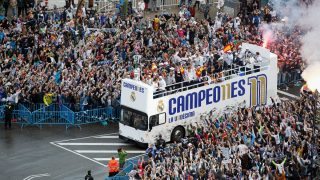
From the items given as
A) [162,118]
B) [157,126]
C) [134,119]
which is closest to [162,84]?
[162,118]

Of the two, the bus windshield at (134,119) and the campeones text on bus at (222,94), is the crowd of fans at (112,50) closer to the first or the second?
the campeones text on bus at (222,94)

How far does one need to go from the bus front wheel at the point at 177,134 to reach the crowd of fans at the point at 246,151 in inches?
65.6

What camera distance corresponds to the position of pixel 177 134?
47.5 metres

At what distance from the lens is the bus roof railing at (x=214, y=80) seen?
4703 centimetres

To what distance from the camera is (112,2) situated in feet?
212

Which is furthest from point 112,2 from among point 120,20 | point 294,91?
point 294,91

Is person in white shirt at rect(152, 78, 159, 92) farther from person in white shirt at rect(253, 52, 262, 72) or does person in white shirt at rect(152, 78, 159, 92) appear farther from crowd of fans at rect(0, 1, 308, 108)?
person in white shirt at rect(253, 52, 262, 72)

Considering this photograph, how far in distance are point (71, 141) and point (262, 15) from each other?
64.3 feet

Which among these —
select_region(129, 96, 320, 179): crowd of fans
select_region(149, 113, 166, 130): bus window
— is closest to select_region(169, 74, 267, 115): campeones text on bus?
select_region(149, 113, 166, 130): bus window

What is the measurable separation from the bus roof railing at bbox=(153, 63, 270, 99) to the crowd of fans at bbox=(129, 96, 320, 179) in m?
2.57

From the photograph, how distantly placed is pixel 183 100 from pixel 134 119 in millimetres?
2661

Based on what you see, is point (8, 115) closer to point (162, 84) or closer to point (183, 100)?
point (162, 84)

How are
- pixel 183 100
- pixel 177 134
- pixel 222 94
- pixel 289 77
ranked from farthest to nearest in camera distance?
1. pixel 289 77
2. pixel 222 94
3. pixel 183 100
4. pixel 177 134

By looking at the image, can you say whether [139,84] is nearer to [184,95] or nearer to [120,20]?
[184,95]
